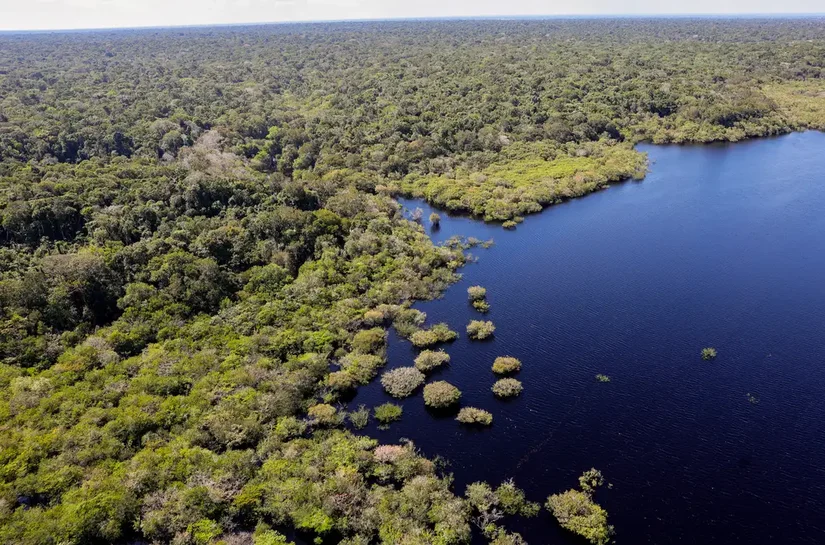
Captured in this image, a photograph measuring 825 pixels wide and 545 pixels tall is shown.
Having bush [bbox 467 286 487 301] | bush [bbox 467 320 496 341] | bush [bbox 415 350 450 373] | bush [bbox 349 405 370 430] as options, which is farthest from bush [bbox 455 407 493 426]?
bush [bbox 467 286 487 301]

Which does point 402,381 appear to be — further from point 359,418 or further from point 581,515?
point 581,515

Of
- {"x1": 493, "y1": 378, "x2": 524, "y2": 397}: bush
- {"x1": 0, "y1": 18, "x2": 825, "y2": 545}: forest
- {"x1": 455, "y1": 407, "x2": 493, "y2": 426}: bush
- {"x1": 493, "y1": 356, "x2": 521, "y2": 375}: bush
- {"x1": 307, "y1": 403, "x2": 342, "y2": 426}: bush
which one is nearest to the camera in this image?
{"x1": 0, "y1": 18, "x2": 825, "y2": 545}: forest

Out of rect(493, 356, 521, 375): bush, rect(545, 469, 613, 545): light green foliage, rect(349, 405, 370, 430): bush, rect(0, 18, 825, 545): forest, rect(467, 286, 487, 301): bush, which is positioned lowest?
rect(545, 469, 613, 545): light green foliage

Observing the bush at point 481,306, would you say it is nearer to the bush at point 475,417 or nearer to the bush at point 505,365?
the bush at point 505,365

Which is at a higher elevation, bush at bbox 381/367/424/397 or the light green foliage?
bush at bbox 381/367/424/397

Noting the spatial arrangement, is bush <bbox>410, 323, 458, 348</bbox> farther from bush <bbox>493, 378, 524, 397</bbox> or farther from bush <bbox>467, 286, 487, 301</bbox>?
bush <bbox>493, 378, 524, 397</bbox>

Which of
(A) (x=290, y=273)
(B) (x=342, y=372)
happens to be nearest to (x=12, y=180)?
(A) (x=290, y=273)

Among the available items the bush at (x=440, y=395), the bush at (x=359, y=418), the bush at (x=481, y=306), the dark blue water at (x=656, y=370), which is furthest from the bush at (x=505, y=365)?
the bush at (x=359, y=418)
